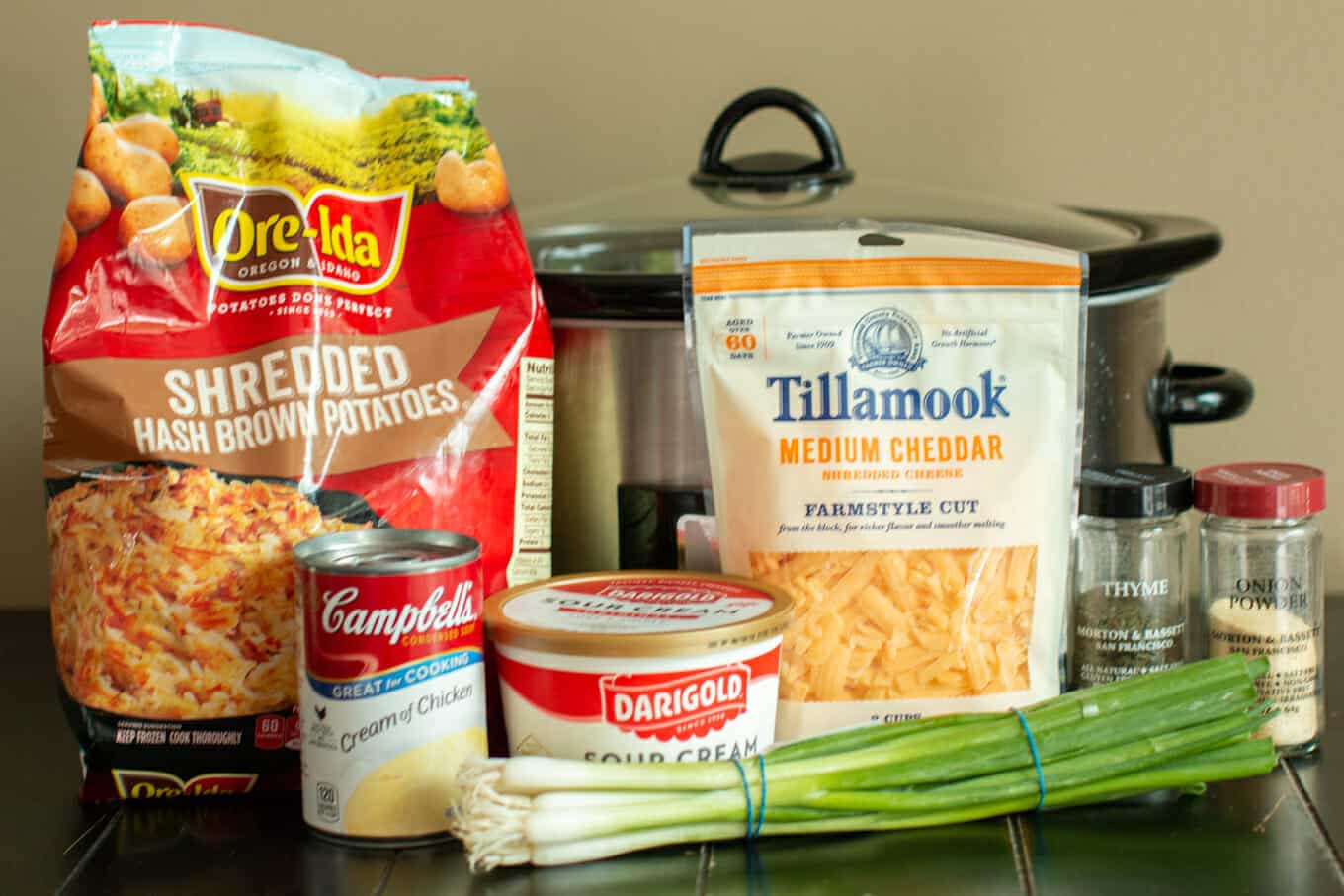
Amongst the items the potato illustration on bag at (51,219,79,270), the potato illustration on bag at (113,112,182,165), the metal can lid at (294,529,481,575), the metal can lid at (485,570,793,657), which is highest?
the potato illustration on bag at (113,112,182,165)

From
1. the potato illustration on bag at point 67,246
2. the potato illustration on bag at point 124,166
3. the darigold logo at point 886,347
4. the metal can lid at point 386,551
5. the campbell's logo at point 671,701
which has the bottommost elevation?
the campbell's logo at point 671,701

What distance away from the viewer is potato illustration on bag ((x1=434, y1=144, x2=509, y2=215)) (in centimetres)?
99

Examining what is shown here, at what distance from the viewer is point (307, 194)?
96cm

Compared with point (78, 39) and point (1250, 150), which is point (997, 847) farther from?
point (78, 39)

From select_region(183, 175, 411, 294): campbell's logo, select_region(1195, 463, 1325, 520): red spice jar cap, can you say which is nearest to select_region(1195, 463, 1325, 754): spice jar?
select_region(1195, 463, 1325, 520): red spice jar cap

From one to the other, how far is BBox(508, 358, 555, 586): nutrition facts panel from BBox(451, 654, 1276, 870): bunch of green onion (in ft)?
0.75

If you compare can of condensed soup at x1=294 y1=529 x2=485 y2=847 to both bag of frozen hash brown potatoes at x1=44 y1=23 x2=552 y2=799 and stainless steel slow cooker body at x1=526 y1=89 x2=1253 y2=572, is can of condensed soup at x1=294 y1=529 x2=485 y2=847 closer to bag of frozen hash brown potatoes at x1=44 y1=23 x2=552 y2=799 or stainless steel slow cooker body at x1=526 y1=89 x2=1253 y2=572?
bag of frozen hash brown potatoes at x1=44 y1=23 x2=552 y2=799

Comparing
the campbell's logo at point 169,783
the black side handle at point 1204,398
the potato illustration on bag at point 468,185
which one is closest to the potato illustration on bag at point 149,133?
the potato illustration on bag at point 468,185

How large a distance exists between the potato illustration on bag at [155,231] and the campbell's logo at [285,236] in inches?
0.4

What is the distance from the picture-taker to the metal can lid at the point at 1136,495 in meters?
0.96

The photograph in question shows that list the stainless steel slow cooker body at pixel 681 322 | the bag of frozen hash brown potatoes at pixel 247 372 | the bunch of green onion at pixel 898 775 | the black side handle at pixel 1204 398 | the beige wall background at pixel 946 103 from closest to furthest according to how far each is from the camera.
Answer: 1. the bunch of green onion at pixel 898 775
2. the bag of frozen hash brown potatoes at pixel 247 372
3. the stainless steel slow cooker body at pixel 681 322
4. the black side handle at pixel 1204 398
5. the beige wall background at pixel 946 103

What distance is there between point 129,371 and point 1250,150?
3.38ft

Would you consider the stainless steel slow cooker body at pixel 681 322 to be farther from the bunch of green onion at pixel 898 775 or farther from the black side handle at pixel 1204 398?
the bunch of green onion at pixel 898 775

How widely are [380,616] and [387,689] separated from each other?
1.7 inches
